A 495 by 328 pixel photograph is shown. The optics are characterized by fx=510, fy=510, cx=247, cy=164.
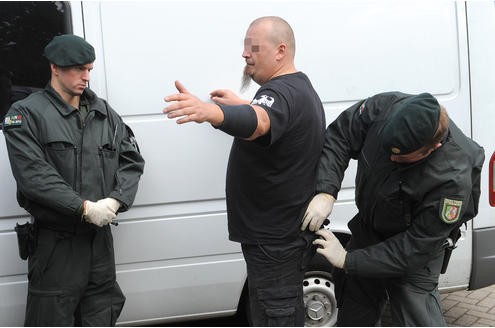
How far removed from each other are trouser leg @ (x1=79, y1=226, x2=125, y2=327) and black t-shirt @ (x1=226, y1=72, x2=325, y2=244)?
0.66 m

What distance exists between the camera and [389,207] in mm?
2076

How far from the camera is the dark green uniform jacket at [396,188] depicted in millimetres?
1936

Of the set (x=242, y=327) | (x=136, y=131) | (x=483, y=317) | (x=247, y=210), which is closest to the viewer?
(x=247, y=210)

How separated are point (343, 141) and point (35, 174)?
135 centimetres

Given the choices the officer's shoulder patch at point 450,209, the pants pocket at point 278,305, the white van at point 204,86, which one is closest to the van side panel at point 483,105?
the white van at point 204,86

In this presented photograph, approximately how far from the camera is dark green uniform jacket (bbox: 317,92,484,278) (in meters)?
1.94

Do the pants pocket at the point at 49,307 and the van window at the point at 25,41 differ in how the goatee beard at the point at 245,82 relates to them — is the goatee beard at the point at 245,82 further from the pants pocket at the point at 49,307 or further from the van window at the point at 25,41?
the pants pocket at the point at 49,307

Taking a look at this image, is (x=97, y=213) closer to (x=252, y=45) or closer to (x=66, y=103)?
(x=66, y=103)

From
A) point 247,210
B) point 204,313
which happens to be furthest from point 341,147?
point 204,313

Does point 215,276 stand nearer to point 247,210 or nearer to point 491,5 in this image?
point 247,210

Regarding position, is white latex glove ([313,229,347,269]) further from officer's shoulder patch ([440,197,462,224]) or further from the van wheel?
the van wheel

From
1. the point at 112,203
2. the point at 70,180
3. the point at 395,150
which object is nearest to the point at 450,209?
the point at 395,150

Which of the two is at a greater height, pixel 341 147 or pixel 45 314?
pixel 341 147

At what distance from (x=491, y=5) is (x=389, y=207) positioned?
1608 millimetres
